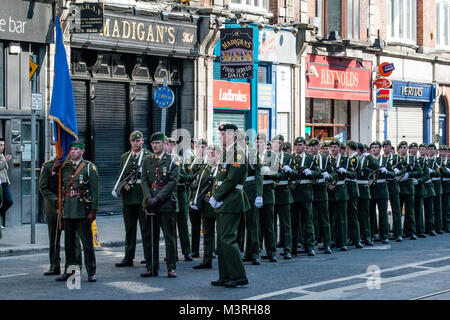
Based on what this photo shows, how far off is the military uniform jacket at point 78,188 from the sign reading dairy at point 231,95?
1260 cm

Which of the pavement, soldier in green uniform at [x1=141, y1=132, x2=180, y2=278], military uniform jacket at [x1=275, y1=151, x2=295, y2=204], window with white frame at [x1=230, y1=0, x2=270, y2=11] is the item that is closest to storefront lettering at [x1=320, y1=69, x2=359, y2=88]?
window with white frame at [x1=230, y1=0, x2=270, y2=11]

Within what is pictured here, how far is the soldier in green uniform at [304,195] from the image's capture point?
14031 mm

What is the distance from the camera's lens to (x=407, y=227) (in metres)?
17.3

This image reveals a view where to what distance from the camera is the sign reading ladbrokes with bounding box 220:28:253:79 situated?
2234 centimetres

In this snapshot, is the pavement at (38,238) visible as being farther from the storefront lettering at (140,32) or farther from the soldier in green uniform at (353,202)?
the storefront lettering at (140,32)

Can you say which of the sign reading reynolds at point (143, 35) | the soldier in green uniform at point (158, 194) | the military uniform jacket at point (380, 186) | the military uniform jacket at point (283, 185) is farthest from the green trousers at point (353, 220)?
the sign reading reynolds at point (143, 35)

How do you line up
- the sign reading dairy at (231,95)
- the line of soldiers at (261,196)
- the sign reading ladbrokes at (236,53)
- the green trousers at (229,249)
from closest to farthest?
the green trousers at (229,249) → the line of soldiers at (261,196) → the sign reading ladbrokes at (236,53) → the sign reading dairy at (231,95)

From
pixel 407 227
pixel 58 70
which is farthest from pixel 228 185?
pixel 407 227

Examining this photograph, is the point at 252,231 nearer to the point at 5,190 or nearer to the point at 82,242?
the point at 82,242

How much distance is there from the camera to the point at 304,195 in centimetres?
1408

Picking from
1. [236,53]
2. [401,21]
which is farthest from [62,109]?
[401,21]

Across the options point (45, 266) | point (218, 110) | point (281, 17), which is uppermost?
point (281, 17)
